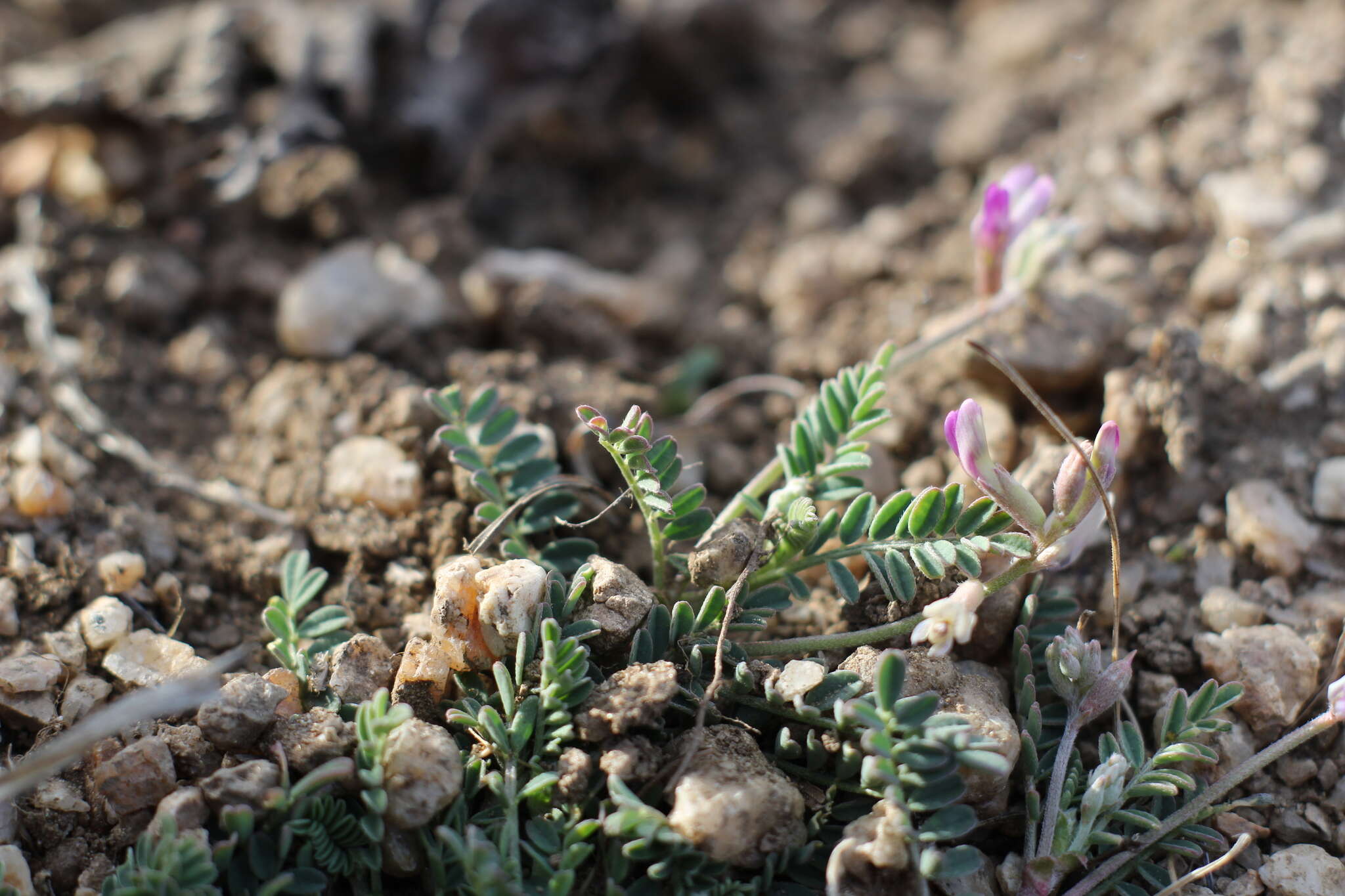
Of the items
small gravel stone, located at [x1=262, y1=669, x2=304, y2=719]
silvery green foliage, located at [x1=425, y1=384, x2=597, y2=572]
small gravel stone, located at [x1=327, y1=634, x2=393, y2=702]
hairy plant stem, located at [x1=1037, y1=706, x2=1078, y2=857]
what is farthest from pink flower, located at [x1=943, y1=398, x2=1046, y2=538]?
small gravel stone, located at [x1=262, y1=669, x2=304, y2=719]

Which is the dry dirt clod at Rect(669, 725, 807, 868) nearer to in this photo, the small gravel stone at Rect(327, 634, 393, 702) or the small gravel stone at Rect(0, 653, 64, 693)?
the small gravel stone at Rect(327, 634, 393, 702)

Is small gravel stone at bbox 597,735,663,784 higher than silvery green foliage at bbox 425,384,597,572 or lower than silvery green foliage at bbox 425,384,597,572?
lower

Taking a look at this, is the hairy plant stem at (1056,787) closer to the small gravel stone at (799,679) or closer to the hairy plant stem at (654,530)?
the small gravel stone at (799,679)

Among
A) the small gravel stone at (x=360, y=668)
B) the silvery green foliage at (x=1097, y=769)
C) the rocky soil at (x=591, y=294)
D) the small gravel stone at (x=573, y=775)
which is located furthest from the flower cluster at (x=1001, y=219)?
the small gravel stone at (x=360, y=668)

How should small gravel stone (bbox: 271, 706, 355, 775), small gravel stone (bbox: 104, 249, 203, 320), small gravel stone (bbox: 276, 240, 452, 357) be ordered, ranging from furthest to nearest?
small gravel stone (bbox: 104, 249, 203, 320) < small gravel stone (bbox: 276, 240, 452, 357) < small gravel stone (bbox: 271, 706, 355, 775)

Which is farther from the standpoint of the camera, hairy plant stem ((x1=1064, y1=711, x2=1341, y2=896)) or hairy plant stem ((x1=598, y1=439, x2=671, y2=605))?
hairy plant stem ((x1=598, y1=439, x2=671, y2=605))
